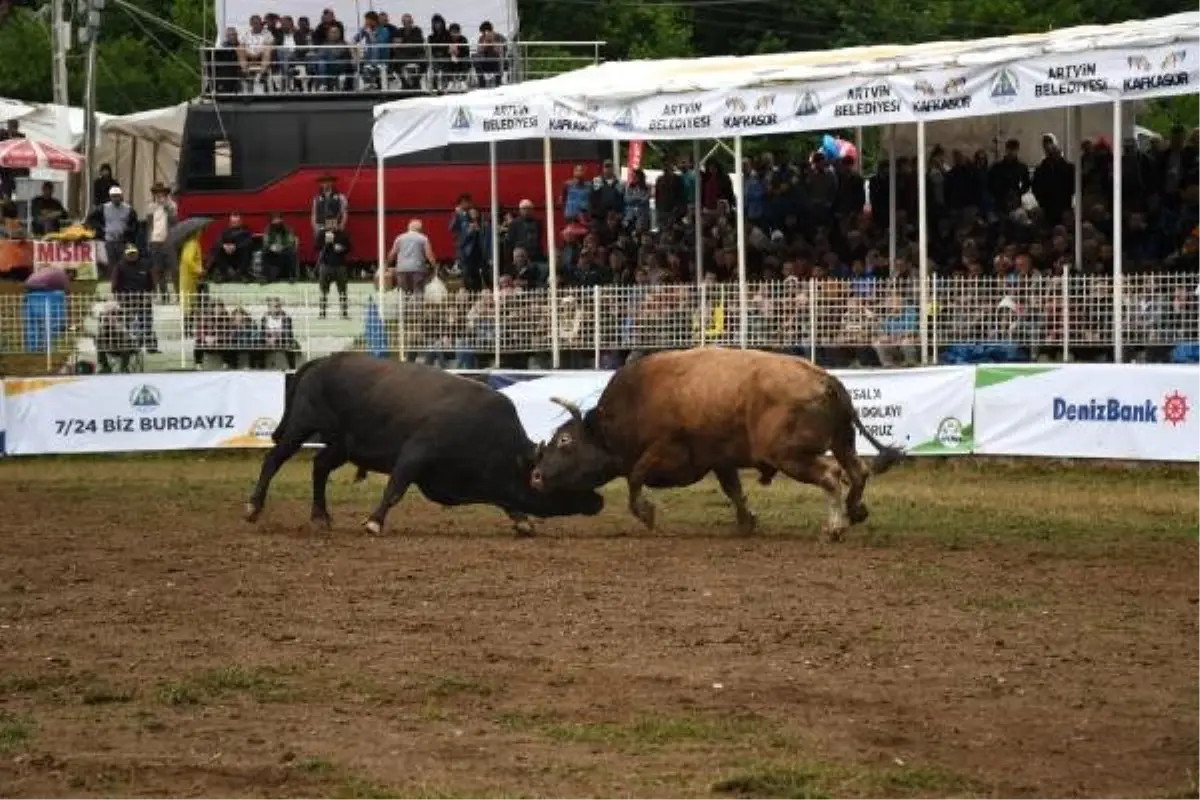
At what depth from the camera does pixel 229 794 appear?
10.5 metres

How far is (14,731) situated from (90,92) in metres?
33.8

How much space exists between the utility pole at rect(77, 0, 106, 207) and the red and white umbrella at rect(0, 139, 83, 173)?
361 mm

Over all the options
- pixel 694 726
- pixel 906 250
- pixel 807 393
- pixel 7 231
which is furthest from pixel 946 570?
pixel 7 231

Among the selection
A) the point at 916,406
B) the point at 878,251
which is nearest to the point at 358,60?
the point at 878,251

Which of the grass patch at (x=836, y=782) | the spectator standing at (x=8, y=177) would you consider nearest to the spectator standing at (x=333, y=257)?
the spectator standing at (x=8, y=177)

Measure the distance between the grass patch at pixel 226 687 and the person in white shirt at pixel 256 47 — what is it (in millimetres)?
29049

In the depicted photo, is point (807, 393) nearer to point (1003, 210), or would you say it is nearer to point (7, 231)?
point (1003, 210)

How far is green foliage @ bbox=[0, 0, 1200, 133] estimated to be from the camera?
64688mm

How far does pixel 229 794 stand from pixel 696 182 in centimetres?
2270

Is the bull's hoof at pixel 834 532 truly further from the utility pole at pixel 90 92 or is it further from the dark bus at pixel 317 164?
the utility pole at pixel 90 92

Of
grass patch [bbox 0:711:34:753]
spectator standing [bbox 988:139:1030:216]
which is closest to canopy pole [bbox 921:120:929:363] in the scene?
spectator standing [bbox 988:139:1030:216]

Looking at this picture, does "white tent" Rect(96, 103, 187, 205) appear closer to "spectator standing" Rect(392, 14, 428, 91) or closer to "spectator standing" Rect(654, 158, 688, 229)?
"spectator standing" Rect(392, 14, 428, 91)

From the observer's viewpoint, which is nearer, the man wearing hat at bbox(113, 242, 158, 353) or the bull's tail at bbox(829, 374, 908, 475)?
the bull's tail at bbox(829, 374, 908, 475)

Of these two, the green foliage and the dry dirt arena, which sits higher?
the green foliage
